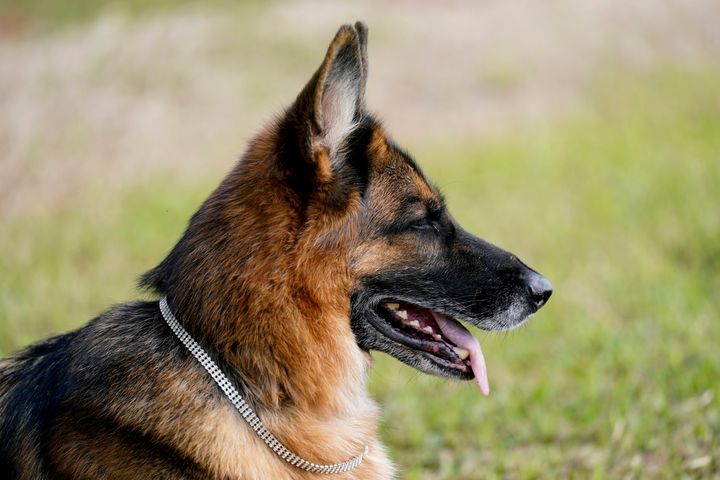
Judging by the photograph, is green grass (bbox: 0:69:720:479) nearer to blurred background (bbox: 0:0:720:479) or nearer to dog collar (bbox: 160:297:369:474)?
blurred background (bbox: 0:0:720:479)

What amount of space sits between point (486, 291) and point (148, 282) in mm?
1343

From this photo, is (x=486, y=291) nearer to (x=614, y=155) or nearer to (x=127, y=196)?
(x=127, y=196)

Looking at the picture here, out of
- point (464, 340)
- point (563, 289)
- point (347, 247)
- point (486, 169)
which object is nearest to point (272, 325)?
point (347, 247)

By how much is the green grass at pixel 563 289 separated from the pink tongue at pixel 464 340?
1302 millimetres

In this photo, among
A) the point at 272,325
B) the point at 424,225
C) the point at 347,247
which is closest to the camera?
the point at 272,325

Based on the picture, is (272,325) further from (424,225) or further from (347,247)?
(424,225)

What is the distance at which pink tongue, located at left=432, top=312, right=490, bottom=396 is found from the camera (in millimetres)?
3253

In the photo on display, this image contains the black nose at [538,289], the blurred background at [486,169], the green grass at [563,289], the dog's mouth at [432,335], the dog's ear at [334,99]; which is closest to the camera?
the dog's ear at [334,99]

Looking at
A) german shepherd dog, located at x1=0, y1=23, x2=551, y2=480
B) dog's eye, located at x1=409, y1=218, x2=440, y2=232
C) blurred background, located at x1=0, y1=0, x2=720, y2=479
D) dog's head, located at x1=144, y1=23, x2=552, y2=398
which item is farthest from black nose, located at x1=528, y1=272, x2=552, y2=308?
blurred background, located at x1=0, y1=0, x2=720, y2=479

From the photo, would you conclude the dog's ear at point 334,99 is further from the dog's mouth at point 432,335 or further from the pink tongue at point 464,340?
the pink tongue at point 464,340

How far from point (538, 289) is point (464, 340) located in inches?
14.6

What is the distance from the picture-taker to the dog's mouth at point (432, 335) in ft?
10.2

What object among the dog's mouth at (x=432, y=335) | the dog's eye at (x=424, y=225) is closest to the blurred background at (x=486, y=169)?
the dog's eye at (x=424, y=225)

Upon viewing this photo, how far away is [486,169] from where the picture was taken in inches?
417
